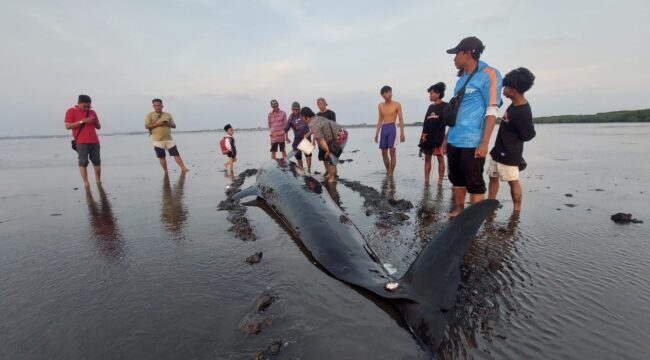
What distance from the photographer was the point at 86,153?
29.0 ft

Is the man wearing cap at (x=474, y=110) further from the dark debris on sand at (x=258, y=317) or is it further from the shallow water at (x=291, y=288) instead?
the dark debris on sand at (x=258, y=317)

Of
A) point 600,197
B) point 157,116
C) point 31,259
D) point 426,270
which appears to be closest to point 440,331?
point 426,270

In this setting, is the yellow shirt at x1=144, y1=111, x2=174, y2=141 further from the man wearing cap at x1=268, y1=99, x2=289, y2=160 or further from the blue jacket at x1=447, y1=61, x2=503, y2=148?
the blue jacket at x1=447, y1=61, x2=503, y2=148

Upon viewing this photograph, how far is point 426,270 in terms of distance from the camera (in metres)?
2.51

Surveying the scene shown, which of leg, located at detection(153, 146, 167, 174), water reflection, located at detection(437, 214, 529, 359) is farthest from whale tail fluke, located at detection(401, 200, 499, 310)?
leg, located at detection(153, 146, 167, 174)

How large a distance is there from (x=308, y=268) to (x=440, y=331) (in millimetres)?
1466

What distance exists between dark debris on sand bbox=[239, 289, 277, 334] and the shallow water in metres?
0.04

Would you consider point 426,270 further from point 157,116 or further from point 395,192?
point 157,116

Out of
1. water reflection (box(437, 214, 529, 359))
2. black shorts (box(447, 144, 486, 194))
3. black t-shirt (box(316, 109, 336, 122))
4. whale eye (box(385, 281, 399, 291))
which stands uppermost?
black t-shirt (box(316, 109, 336, 122))

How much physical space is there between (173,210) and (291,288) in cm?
398

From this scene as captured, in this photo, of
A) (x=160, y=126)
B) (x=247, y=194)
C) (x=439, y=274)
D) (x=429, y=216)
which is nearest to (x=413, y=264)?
(x=439, y=274)

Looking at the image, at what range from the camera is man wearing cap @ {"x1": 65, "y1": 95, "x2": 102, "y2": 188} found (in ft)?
28.0

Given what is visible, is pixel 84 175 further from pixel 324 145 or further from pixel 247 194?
pixel 324 145

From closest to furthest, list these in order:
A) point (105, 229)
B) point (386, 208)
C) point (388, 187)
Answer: point (105, 229) → point (386, 208) → point (388, 187)
